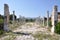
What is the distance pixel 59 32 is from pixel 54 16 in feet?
7.69

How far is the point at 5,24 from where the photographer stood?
15156mm

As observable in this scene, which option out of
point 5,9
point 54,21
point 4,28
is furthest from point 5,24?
point 54,21

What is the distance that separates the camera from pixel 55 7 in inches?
579

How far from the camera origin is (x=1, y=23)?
50.5 ft

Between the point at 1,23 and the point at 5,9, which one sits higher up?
the point at 5,9

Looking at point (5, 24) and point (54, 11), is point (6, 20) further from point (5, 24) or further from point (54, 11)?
point (54, 11)

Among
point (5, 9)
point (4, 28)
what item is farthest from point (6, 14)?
point (4, 28)

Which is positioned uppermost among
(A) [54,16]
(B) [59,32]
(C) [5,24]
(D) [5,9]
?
(D) [5,9]

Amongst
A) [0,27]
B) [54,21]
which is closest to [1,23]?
[0,27]

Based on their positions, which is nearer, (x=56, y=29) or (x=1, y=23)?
(x=56, y=29)

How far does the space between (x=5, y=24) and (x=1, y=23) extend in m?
0.67

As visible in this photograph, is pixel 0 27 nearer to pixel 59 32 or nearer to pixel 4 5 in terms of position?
pixel 4 5

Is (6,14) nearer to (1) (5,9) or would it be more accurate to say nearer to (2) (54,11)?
(1) (5,9)

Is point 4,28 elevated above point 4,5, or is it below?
below
